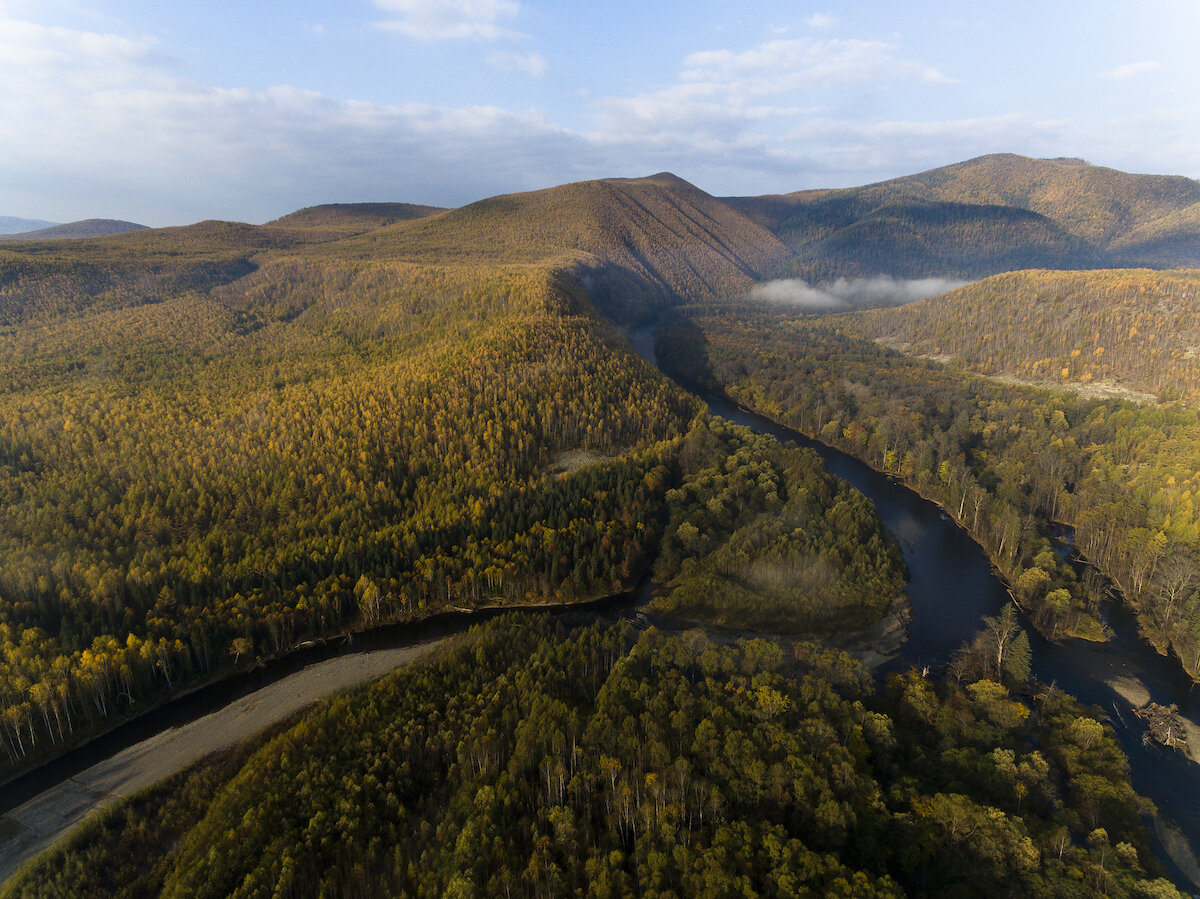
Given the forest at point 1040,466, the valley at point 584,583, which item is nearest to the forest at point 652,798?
the valley at point 584,583

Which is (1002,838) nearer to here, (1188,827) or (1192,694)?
(1188,827)

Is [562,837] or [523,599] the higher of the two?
[562,837]

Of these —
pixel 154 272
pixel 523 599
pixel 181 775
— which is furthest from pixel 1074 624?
pixel 154 272

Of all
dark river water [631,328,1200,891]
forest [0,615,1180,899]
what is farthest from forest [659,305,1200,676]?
forest [0,615,1180,899]

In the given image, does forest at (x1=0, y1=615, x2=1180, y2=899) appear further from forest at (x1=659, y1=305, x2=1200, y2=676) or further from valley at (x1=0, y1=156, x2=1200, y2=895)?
forest at (x1=659, y1=305, x2=1200, y2=676)

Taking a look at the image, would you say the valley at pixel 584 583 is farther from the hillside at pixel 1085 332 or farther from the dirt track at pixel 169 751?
the dirt track at pixel 169 751

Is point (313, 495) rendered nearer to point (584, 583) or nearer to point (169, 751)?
point (169, 751)
